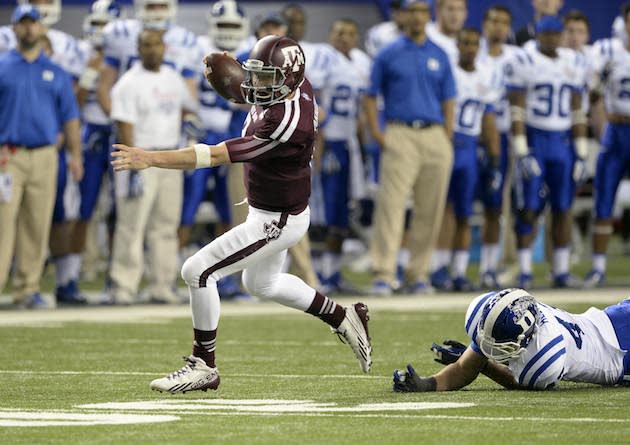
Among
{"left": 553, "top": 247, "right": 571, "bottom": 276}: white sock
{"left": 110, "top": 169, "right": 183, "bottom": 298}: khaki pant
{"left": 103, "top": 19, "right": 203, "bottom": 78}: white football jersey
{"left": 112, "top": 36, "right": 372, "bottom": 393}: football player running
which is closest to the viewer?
{"left": 112, "top": 36, "right": 372, "bottom": 393}: football player running

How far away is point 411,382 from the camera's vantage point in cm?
665

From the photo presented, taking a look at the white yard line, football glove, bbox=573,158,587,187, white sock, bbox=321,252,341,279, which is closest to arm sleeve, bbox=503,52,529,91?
football glove, bbox=573,158,587,187

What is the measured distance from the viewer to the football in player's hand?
736cm

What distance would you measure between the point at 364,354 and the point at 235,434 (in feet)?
7.16

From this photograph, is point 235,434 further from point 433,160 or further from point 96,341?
point 433,160

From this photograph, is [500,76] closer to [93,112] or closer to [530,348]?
[93,112]

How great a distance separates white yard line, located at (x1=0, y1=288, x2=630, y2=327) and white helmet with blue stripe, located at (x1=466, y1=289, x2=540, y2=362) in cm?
483

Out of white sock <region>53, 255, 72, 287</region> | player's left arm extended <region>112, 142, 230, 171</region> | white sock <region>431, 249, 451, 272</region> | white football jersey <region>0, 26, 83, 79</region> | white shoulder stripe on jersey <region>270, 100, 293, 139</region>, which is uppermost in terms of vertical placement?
white shoulder stripe on jersey <region>270, 100, 293, 139</region>

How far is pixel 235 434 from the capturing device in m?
5.39

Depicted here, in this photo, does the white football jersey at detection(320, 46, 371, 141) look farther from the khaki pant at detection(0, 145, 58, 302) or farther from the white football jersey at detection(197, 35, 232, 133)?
the khaki pant at detection(0, 145, 58, 302)

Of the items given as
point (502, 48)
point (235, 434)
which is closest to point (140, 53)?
point (502, 48)

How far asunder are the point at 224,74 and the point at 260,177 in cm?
54

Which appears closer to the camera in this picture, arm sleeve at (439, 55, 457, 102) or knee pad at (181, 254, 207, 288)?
knee pad at (181, 254, 207, 288)

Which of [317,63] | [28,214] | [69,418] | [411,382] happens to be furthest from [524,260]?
[69,418]
